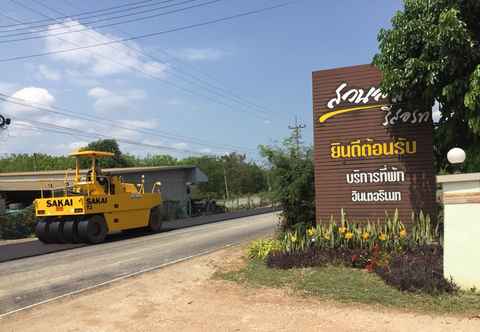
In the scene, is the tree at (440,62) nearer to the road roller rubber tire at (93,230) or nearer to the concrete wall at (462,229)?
the concrete wall at (462,229)

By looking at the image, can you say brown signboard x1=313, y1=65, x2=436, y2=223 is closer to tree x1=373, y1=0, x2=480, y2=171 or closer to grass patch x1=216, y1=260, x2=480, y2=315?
tree x1=373, y1=0, x2=480, y2=171

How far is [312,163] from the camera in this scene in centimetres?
1220

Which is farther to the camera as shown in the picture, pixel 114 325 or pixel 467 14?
pixel 467 14

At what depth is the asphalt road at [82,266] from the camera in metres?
9.51

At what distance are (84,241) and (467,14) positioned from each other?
1467cm

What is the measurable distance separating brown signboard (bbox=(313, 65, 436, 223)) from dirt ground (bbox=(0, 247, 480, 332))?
3.49 m

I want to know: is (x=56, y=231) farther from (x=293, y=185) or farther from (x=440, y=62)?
(x=440, y=62)

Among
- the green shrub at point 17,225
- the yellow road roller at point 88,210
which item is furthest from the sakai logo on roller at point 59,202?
the green shrub at point 17,225

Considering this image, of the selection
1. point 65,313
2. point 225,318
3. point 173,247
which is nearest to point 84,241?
point 173,247

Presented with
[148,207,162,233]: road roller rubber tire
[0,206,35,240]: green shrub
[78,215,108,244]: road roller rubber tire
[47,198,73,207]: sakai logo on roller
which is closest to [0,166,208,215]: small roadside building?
[0,206,35,240]: green shrub

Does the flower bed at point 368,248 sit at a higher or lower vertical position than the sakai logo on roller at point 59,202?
lower

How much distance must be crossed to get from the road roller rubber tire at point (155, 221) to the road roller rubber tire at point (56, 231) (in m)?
4.62

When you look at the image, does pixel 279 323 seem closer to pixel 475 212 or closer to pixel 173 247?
pixel 475 212

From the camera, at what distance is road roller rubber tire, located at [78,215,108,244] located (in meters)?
18.3
